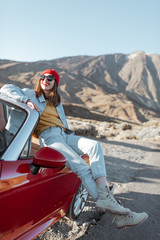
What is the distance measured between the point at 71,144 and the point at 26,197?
125 centimetres

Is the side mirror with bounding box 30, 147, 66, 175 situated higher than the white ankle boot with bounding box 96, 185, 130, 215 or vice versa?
the side mirror with bounding box 30, 147, 66, 175

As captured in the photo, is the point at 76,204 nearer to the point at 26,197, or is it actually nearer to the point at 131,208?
the point at 131,208

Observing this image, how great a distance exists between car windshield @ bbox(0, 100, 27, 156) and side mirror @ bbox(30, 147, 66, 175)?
304mm

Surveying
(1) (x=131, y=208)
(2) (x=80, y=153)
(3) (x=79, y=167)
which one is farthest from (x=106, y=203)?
(1) (x=131, y=208)

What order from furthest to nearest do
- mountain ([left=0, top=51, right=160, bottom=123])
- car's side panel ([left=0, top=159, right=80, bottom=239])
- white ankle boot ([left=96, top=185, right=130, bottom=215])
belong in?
mountain ([left=0, top=51, right=160, bottom=123]) → white ankle boot ([left=96, top=185, right=130, bottom=215]) → car's side panel ([left=0, top=159, right=80, bottom=239])

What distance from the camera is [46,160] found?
5.15ft

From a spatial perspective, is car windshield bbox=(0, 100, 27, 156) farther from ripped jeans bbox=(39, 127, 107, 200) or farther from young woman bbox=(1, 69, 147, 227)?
ripped jeans bbox=(39, 127, 107, 200)

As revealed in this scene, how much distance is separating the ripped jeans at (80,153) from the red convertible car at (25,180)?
19 centimetres

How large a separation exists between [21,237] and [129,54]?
162500 mm

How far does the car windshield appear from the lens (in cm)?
181

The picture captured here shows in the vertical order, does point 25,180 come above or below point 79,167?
above

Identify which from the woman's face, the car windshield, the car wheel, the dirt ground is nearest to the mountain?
the dirt ground

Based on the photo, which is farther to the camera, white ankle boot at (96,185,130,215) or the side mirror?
white ankle boot at (96,185,130,215)

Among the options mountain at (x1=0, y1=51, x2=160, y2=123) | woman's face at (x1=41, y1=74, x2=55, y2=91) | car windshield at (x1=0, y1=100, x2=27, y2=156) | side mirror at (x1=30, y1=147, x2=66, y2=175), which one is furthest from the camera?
mountain at (x1=0, y1=51, x2=160, y2=123)
